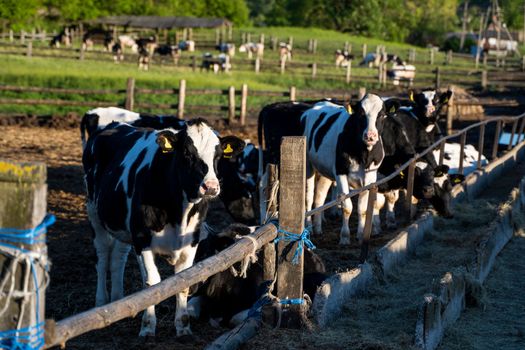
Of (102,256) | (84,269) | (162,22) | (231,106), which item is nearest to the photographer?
(102,256)

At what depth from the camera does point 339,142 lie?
10.8 m

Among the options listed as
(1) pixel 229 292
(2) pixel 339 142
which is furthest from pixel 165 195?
(2) pixel 339 142

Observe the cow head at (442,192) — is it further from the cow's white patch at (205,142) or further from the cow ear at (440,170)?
the cow's white patch at (205,142)

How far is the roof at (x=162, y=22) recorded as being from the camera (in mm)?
66375

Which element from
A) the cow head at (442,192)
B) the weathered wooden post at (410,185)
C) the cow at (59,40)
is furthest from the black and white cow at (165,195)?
the cow at (59,40)

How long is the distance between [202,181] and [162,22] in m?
63.4

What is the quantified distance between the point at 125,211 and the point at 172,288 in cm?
273

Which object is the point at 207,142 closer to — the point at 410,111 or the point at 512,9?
the point at 410,111

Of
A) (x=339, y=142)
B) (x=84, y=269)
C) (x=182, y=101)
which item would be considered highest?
(x=339, y=142)

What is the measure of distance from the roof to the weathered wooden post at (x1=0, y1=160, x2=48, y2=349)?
6320 centimetres

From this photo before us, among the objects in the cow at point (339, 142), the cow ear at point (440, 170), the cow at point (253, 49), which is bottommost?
the cow at point (253, 49)

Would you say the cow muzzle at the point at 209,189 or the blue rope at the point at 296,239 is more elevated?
the cow muzzle at the point at 209,189

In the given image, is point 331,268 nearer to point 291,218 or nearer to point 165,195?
point 165,195

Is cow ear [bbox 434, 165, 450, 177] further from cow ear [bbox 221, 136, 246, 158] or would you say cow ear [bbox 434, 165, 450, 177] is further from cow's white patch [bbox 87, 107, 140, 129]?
cow ear [bbox 221, 136, 246, 158]
